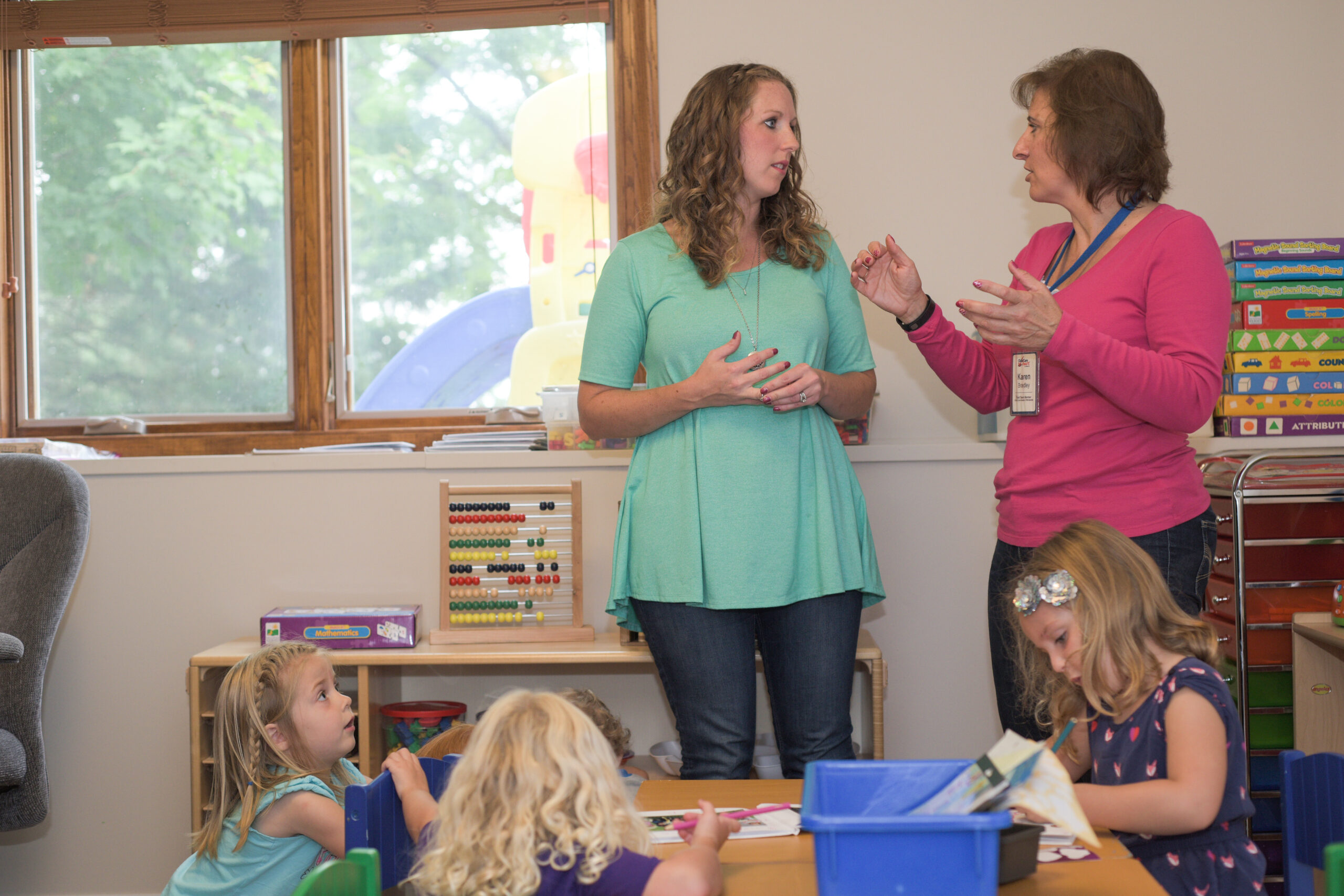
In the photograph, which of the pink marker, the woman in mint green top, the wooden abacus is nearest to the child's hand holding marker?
the pink marker

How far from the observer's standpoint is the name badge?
1760 mm

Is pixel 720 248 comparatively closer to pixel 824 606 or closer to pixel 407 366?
pixel 824 606

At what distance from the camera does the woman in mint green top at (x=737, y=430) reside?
179 centimetres

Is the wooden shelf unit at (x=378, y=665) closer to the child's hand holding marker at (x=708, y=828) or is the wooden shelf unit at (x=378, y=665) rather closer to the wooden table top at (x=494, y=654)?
the wooden table top at (x=494, y=654)

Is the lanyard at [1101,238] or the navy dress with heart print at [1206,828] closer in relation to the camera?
the navy dress with heart print at [1206,828]

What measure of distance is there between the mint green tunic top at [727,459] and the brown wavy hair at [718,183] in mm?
34

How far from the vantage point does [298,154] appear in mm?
3074

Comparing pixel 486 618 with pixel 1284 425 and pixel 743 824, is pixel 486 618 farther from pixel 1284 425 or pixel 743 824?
pixel 1284 425

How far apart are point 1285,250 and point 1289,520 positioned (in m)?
0.59

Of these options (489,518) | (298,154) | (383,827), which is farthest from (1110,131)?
(298,154)

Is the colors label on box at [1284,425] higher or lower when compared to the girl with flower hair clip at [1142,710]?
higher

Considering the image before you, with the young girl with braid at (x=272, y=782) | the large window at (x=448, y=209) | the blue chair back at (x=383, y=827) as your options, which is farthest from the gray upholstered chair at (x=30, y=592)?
the blue chair back at (x=383, y=827)

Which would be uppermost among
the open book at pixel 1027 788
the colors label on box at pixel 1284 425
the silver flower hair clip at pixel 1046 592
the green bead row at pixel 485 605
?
the colors label on box at pixel 1284 425

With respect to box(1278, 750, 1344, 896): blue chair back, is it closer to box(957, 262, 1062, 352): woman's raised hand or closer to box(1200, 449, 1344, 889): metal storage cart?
box(957, 262, 1062, 352): woman's raised hand
